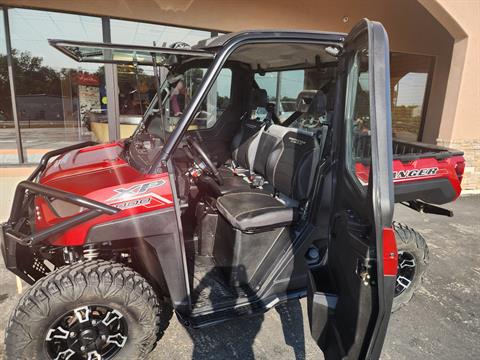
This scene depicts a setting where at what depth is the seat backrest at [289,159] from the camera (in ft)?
8.13

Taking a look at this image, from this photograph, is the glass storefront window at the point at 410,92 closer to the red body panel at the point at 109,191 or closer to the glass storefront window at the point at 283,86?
the glass storefront window at the point at 283,86

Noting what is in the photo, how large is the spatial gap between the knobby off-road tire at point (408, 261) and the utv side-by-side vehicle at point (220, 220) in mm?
13

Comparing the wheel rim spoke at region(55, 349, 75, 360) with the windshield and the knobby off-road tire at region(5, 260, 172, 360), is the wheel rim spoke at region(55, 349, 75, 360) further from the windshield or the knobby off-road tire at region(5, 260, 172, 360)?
the windshield

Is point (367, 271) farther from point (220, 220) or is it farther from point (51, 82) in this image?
point (51, 82)

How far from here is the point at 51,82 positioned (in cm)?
625

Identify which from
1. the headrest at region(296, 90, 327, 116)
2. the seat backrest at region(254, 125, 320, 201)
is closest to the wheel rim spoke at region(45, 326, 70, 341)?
the seat backrest at region(254, 125, 320, 201)

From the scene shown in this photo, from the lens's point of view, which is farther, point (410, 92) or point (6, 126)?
point (410, 92)

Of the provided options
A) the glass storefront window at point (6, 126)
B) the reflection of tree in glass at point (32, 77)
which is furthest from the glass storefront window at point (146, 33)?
the glass storefront window at point (6, 126)

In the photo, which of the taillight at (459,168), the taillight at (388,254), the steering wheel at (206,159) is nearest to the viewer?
the taillight at (388,254)

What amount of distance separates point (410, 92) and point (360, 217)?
848cm

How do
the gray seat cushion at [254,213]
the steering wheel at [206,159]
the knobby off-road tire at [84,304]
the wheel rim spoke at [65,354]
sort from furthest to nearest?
the steering wheel at [206,159], the gray seat cushion at [254,213], the wheel rim spoke at [65,354], the knobby off-road tire at [84,304]

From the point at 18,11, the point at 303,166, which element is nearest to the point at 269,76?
the point at 303,166

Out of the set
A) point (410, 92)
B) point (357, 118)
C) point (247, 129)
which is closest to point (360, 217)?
point (357, 118)

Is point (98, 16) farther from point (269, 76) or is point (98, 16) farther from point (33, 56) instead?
point (269, 76)
